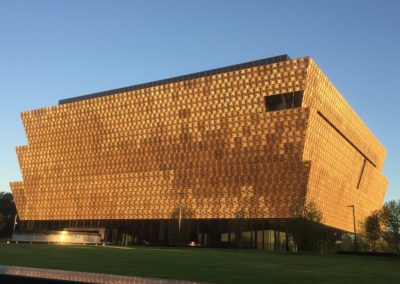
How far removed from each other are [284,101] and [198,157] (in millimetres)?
22772

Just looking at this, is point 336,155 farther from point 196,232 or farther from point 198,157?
point 196,232

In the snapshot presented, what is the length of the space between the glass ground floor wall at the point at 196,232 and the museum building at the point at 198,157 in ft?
0.83

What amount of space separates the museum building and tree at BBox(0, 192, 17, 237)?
15.1m

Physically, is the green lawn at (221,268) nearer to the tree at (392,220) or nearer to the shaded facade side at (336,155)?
the tree at (392,220)

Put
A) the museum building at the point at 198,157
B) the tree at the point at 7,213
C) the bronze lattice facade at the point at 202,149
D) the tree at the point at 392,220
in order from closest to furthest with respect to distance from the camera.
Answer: the tree at the point at 392,220 < the bronze lattice facade at the point at 202,149 < the museum building at the point at 198,157 < the tree at the point at 7,213

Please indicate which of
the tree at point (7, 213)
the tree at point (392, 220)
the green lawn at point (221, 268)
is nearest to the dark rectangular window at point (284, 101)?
the tree at point (392, 220)

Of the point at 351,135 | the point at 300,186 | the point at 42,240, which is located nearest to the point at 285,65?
the point at 300,186

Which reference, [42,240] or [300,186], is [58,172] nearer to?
[42,240]

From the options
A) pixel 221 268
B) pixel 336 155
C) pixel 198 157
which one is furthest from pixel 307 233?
pixel 336 155

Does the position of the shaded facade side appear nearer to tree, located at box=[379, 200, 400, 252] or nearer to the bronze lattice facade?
the bronze lattice facade

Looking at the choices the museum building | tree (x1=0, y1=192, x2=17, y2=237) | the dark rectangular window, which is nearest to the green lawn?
the museum building

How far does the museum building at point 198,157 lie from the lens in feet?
288

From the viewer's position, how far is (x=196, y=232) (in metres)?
95.4

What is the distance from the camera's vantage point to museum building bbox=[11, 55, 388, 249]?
8769 centimetres
